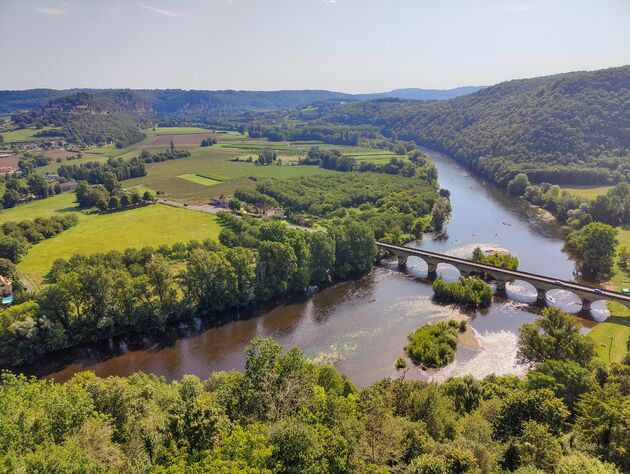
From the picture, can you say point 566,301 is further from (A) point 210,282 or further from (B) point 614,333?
(A) point 210,282

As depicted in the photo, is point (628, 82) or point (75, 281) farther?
point (628, 82)

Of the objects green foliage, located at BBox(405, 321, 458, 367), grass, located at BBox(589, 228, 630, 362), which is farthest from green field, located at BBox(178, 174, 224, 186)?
grass, located at BBox(589, 228, 630, 362)

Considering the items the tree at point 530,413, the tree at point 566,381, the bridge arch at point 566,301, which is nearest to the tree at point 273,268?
the tree at point 566,381

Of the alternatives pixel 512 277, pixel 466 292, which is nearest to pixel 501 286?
pixel 512 277

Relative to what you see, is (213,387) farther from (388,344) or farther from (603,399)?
(603,399)

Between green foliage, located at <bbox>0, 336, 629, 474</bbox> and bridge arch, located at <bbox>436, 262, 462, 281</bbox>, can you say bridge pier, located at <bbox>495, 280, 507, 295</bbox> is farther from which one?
green foliage, located at <bbox>0, 336, 629, 474</bbox>

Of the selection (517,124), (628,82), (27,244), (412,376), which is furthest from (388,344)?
(628,82)

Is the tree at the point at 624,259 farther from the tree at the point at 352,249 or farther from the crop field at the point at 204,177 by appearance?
the crop field at the point at 204,177
